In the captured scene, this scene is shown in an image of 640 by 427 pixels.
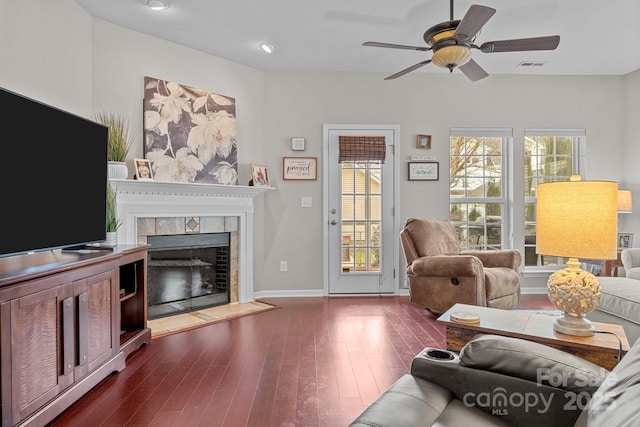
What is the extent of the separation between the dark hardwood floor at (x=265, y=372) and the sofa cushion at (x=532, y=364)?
38.2 inches

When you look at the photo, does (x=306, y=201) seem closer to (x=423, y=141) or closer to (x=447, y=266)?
(x=423, y=141)

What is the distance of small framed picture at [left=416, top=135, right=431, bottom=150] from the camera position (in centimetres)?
480

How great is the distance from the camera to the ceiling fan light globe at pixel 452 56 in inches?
107

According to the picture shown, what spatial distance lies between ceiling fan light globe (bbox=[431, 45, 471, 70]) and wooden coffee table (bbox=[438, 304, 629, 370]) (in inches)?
68.2

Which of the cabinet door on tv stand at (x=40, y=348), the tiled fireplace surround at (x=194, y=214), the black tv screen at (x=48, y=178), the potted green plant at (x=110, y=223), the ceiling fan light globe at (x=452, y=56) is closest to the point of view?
the cabinet door on tv stand at (x=40, y=348)

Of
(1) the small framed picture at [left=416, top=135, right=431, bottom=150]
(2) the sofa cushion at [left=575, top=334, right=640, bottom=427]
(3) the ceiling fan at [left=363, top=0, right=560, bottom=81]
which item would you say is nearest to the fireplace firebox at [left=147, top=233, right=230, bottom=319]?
(1) the small framed picture at [left=416, top=135, right=431, bottom=150]

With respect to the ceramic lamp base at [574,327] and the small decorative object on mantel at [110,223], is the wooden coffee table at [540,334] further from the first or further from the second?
the small decorative object on mantel at [110,223]

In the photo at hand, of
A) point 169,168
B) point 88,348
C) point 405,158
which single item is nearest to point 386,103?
point 405,158

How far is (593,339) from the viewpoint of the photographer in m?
1.72

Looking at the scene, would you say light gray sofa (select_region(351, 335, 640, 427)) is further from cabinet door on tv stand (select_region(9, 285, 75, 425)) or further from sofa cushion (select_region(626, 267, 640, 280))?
sofa cushion (select_region(626, 267, 640, 280))

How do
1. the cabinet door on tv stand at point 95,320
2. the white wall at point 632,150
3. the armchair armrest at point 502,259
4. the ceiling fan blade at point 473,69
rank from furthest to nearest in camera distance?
the white wall at point 632,150, the armchair armrest at point 502,259, the ceiling fan blade at point 473,69, the cabinet door on tv stand at point 95,320

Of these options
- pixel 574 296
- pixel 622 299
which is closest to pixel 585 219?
pixel 574 296

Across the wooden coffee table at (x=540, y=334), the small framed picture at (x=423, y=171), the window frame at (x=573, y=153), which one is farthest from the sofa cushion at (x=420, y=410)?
the window frame at (x=573, y=153)

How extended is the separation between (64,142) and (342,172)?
307 centimetres
